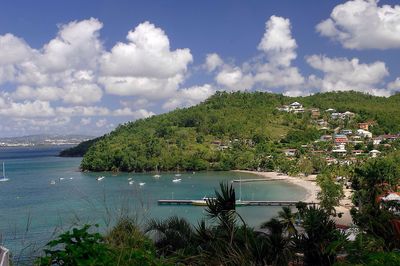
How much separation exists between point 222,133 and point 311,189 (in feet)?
148

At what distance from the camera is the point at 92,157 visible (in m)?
86.6

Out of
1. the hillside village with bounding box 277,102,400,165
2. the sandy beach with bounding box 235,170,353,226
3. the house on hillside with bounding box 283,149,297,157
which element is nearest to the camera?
the sandy beach with bounding box 235,170,353,226

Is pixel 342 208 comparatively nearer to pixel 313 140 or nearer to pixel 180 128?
pixel 313 140

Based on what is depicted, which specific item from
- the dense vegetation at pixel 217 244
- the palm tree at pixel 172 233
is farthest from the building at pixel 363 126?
the palm tree at pixel 172 233

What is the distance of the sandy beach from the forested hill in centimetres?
847

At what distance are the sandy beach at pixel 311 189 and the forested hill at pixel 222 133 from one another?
8471mm

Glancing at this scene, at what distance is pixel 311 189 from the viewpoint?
54312 mm

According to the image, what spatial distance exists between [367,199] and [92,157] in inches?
2609

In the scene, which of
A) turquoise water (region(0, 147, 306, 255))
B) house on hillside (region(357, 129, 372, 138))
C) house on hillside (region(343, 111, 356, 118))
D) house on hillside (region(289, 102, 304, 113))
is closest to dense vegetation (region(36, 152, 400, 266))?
turquoise water (region(0, 147, 306, 255))

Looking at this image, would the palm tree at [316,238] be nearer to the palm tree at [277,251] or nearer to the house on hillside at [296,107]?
the palm tree at [277,251]

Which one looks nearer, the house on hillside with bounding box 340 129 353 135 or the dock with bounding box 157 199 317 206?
the dock with bounding box 157 199 317 206

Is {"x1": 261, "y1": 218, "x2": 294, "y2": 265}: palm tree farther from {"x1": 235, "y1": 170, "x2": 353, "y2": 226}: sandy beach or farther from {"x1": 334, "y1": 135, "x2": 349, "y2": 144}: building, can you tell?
{"x1": 334, "y1": 135, "x2": 349, "y2": 144}: building

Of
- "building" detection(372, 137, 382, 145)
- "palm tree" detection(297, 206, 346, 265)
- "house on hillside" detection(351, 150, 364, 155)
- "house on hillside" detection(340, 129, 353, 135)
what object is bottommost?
"house on hillside" detection(351, 150, 364, 155)

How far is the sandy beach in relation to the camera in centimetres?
3485
